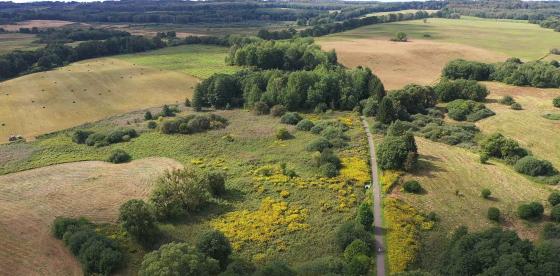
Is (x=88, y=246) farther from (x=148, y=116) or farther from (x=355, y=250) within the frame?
(x=148, y=116)

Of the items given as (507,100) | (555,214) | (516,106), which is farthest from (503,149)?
(507,100)

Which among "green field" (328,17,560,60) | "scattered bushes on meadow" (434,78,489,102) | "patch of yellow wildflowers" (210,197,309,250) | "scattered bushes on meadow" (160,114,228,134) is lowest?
"patch of yellow wildflowers" (210,197,309,250)

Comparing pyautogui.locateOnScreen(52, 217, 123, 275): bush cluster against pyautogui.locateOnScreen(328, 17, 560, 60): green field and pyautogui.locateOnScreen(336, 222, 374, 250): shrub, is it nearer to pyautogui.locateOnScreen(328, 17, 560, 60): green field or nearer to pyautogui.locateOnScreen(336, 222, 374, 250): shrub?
pyautogui.locateOnScreen(336, 222, 374, 250): shrub

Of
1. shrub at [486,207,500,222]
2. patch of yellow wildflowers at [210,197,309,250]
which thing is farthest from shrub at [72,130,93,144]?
shrub at [486,207,500,222]

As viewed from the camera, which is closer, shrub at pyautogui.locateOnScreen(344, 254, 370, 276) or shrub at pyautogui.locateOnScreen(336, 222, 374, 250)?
shrub at pyautogui.locateOnScreen(344, 254, 370, 276)

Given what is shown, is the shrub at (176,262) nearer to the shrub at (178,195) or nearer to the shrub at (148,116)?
the shrub at (178,195)

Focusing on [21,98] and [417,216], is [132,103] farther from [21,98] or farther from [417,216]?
[417,216]

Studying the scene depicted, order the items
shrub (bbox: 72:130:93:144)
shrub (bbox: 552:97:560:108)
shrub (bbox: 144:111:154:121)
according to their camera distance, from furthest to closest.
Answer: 1. shrub (bbox: 552:97:560:108)
2. shrub (bbox: 144:111:154:121)
3. shrub (bbox: 72:130:93:144)

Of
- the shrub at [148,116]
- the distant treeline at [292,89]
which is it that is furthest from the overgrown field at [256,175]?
the distant treeline at [292,89]
